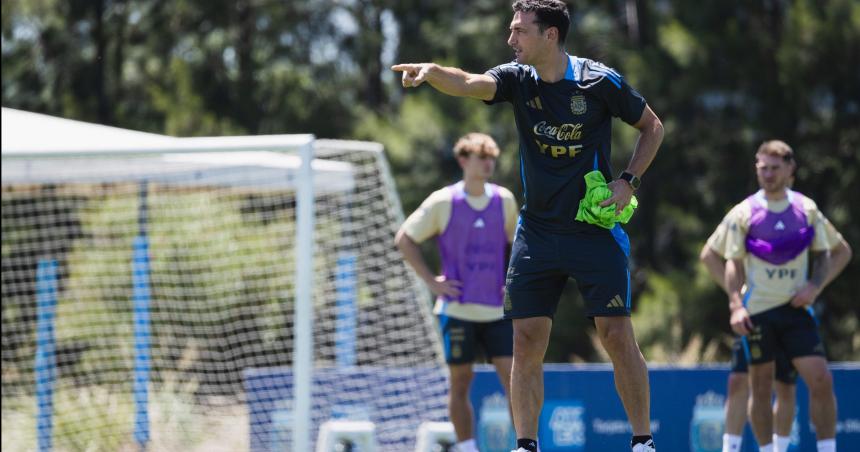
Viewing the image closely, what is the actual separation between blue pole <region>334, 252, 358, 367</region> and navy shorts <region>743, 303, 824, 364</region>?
15.1ft

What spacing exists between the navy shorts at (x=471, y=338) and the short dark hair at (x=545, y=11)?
2743 millimetres

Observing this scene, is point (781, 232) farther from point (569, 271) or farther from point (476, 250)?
point (569, 271)

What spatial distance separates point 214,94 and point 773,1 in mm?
8342

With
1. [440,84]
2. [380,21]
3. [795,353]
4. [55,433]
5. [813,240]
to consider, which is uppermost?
[380,21]

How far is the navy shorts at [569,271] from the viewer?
511 centimetres

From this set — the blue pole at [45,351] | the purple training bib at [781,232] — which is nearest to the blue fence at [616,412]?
the purple training bib at [781,232]

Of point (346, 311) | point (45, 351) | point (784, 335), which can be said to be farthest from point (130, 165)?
point (784, 335)

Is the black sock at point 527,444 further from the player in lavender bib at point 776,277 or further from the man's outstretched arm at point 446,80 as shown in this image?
the player in lavender bib at point 776,277

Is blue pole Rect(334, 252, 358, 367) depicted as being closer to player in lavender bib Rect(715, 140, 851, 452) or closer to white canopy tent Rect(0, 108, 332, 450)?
white canopy tent Rect(0, 108, 332, 450)

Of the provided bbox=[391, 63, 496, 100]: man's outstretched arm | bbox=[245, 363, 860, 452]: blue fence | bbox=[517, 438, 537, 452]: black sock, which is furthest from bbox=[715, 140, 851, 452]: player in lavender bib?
bbox=[391, 63, 496, 100]: man's outstretched arm

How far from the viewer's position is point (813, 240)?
23.5 feet

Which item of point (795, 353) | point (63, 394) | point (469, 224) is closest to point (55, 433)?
point (63, 394)

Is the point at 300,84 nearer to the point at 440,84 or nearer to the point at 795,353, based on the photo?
the point at 795,353

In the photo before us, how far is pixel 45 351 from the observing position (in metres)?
10.9
